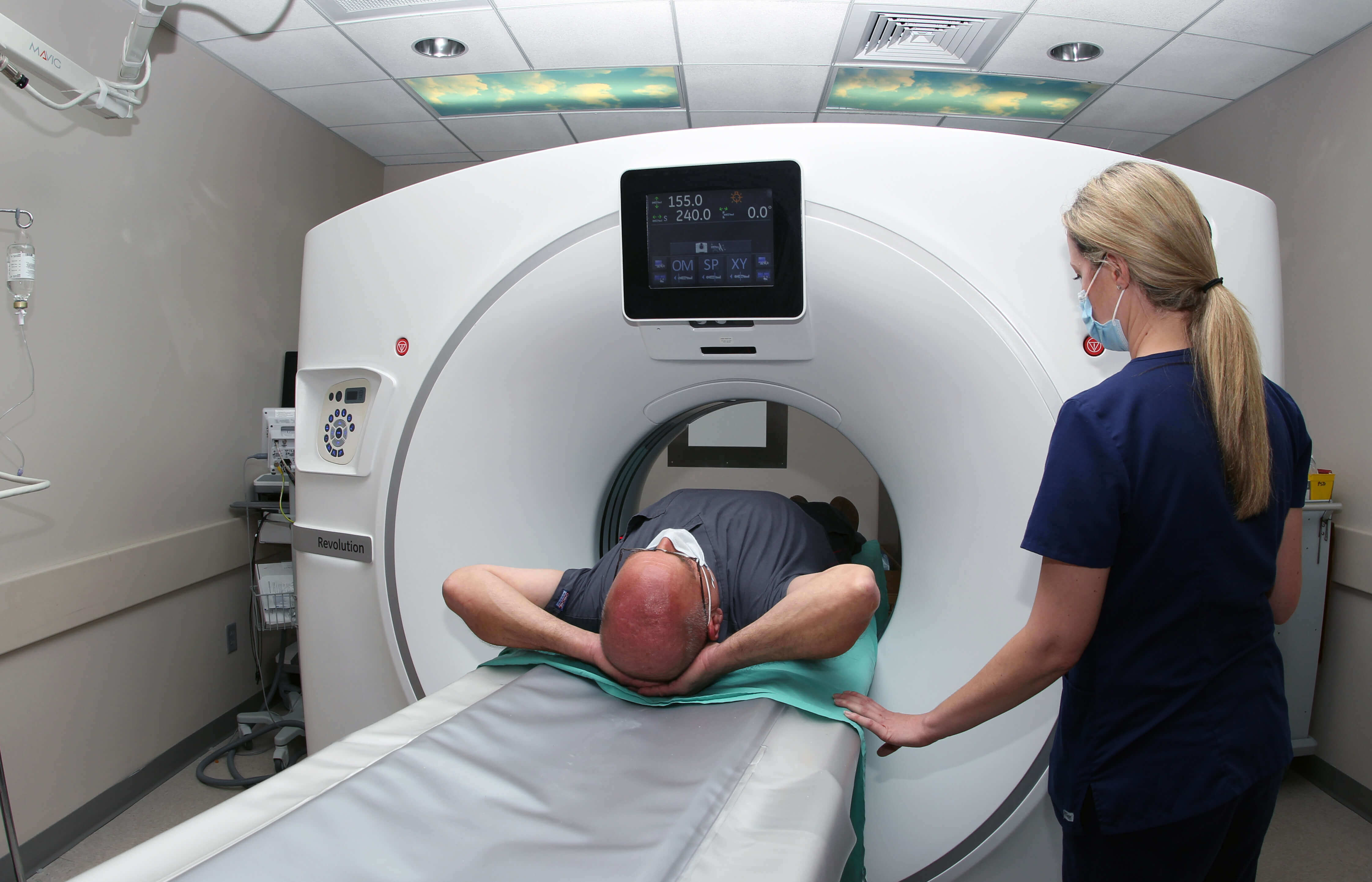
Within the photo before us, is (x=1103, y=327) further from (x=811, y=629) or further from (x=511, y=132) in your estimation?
(x=511, y=132)

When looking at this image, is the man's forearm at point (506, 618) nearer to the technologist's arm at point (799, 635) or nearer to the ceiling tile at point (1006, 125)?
the technologist's arm at point (799, 635)

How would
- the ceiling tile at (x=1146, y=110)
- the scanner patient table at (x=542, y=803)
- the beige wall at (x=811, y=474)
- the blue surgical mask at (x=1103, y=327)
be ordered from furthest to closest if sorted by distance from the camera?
the ceiling tile at (x=1146, y=110) < the beige wall at (x=811, y=474) < the blue surgical mask at (x=1103, y=327) < the scanner patient table at (x=542, y=803)

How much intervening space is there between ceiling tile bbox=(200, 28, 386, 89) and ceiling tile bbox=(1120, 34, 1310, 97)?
273cm

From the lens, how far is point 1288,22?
89.0 inches

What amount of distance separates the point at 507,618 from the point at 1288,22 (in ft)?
9.20

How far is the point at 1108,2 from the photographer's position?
2232 mm

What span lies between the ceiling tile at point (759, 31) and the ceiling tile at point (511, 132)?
848 mm

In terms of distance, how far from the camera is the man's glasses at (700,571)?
127 cm

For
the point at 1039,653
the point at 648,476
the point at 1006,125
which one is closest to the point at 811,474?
the point at 648,476

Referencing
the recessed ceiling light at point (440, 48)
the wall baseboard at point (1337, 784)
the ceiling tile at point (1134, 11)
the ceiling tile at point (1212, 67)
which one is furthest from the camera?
the recessed ceiling light at point (440, 48)

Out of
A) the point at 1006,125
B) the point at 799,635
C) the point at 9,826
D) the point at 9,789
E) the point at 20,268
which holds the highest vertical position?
the point at 1006,125

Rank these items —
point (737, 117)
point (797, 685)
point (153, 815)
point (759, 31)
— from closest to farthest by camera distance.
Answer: point (797, 685) → point (153, 815) → point (759, 31) → point (737, 117)

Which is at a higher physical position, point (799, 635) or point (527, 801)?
point (799, 635)

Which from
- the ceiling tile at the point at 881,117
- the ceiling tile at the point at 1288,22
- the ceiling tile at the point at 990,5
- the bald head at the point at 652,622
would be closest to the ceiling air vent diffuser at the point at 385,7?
the ceiling tile at the point at 990,5
